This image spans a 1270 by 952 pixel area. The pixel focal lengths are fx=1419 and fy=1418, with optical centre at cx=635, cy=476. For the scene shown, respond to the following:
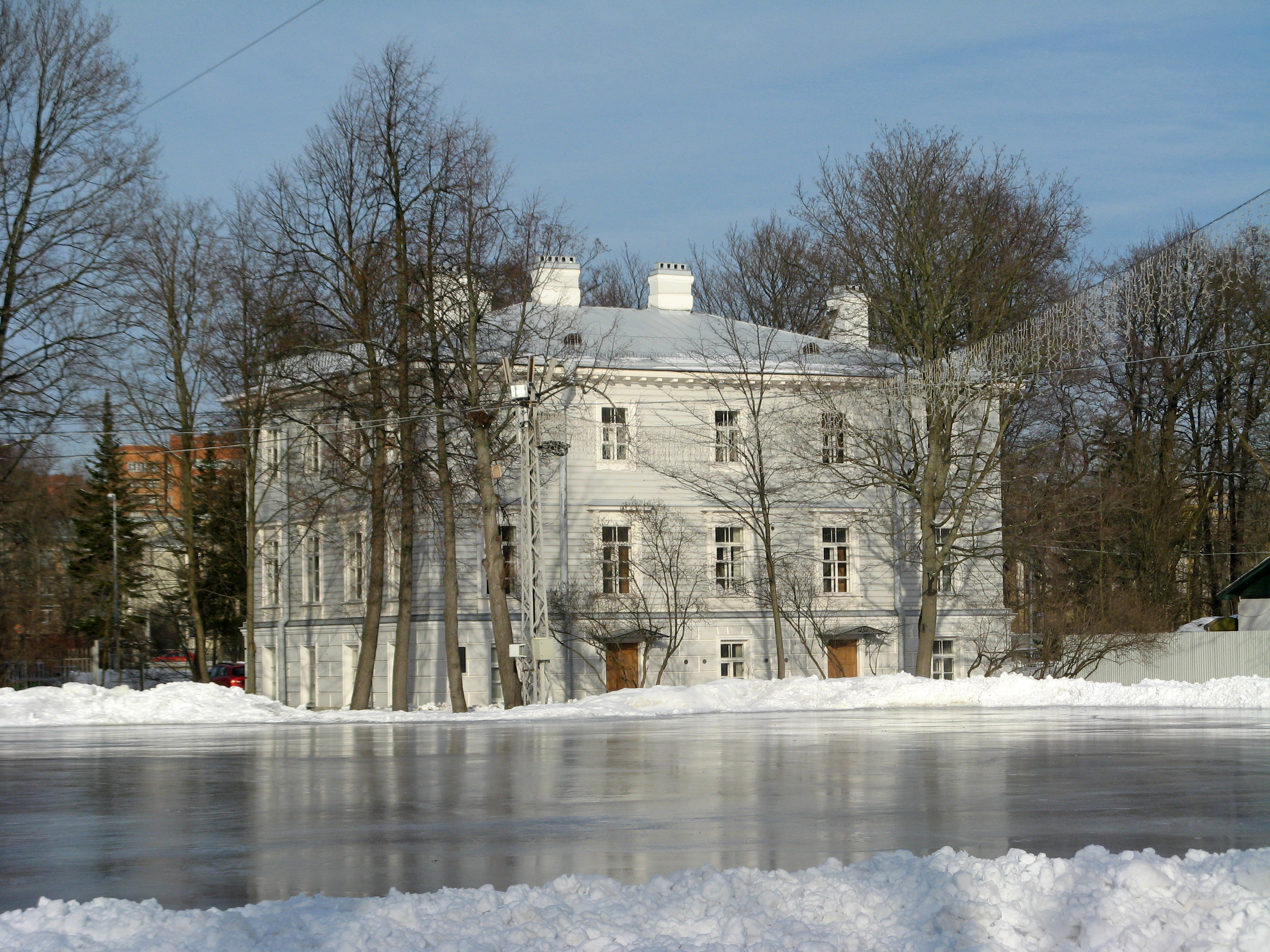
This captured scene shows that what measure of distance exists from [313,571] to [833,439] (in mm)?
19051

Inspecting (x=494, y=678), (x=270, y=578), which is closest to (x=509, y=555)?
(x=494, y=678)

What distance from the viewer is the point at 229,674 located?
61.9 metres

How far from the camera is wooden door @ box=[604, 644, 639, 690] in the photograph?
44.4 metres

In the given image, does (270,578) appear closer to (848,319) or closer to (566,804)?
(848,319)

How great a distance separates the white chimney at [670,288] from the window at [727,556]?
1018 cm

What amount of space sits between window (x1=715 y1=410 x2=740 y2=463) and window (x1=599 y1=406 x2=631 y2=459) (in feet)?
9.82

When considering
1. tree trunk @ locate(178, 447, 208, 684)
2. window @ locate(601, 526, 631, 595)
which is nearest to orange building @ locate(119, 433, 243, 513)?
tree trunk @ locate(178, 447, 208, 684)

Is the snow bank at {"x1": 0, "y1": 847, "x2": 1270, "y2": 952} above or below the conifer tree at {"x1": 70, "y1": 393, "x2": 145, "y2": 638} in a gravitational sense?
below

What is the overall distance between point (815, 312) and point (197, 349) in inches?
1015

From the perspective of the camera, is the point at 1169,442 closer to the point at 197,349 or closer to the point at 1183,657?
the point at 1183,657

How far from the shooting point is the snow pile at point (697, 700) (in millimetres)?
27203

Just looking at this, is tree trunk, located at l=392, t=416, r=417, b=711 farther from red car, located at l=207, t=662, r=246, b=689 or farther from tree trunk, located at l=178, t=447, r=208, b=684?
→ red car, located at l=207, t=662, r=246, b=689

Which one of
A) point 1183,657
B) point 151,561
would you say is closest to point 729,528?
point 1183,657

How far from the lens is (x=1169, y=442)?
167 feet
